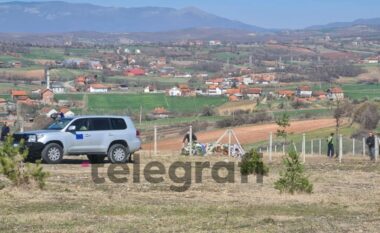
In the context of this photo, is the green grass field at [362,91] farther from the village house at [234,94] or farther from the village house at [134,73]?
the village house at [134,73]

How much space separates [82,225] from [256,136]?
37.9 m

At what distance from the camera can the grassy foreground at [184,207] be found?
11430 mm

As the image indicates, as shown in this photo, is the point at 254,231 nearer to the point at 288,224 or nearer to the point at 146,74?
the point at 288,224

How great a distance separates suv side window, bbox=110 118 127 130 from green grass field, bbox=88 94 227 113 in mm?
40436

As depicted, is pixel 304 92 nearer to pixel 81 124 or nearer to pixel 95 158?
pixel 95 158

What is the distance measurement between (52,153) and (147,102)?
5394 centimetres

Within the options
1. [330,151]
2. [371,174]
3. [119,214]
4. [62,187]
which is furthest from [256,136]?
[119,214]

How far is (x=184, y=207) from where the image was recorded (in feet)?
45.2

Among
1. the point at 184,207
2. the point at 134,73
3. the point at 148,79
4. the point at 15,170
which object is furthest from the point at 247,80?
the point at 184,207

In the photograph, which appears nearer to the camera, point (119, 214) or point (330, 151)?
point (119, 214)

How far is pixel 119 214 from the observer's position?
12656 millimetres

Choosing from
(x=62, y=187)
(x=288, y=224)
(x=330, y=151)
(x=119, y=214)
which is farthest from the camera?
(x=330, y=151)

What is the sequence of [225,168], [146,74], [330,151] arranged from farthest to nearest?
[146,74] → [330,151] → [225,168]

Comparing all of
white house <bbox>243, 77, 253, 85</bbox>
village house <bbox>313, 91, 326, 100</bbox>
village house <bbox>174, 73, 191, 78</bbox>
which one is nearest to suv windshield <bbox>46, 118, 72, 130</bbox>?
village house <bbox>313, 91, 326, 100</bbox>
